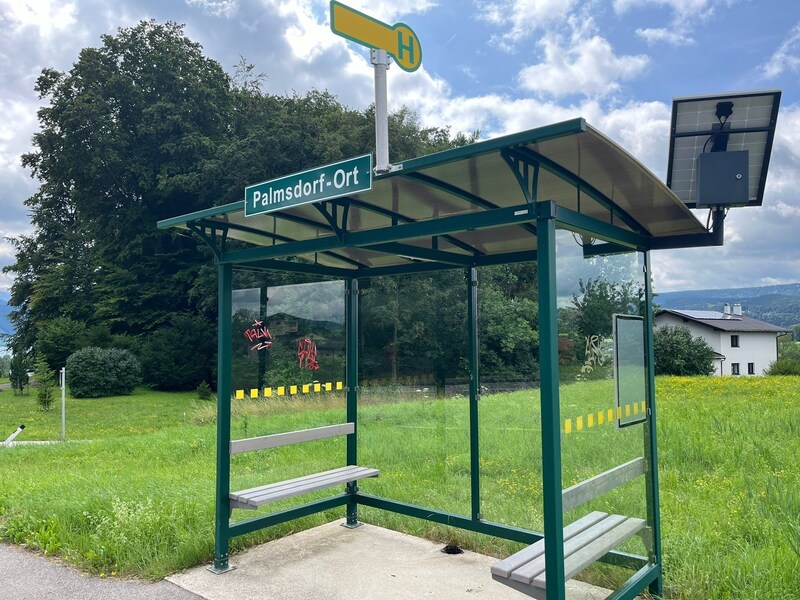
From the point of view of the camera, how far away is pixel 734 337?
174 feet

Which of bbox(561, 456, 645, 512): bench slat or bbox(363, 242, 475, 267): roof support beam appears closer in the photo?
bbox(561, 456, 645, 512): bench slat

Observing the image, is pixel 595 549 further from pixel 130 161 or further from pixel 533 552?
pixel 130 161

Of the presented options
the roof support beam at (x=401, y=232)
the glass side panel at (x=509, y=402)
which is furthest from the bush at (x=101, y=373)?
the roof support beam at (x=401, y=232)

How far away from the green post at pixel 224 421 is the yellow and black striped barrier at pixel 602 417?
8.99 feet

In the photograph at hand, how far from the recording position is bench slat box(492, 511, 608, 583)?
317 cm

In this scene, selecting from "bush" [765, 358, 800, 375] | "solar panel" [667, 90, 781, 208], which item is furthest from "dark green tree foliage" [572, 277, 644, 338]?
"bush" [765, 358, 800, 375]

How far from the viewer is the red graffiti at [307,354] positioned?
5656mm

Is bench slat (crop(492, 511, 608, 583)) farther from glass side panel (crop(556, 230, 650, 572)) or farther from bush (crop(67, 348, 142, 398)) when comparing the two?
bush (crop(67, 348, 142, 398))

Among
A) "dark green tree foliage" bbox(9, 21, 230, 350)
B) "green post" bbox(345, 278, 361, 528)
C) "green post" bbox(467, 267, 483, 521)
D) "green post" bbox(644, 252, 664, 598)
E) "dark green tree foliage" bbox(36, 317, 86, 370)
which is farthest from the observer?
"dark green tree foliage" bbox(9, 21, 230, 350)

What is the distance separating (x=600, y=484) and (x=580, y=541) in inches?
14.4

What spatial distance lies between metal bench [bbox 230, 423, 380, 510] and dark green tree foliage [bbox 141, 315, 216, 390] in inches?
814

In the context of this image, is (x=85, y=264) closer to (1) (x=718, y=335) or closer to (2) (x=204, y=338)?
(2) (x=204, y=338)

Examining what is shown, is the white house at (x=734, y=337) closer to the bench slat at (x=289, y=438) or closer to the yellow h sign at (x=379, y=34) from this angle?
the bench slat at (x=289, y=438)

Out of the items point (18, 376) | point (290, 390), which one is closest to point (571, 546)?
point (290, 390)
